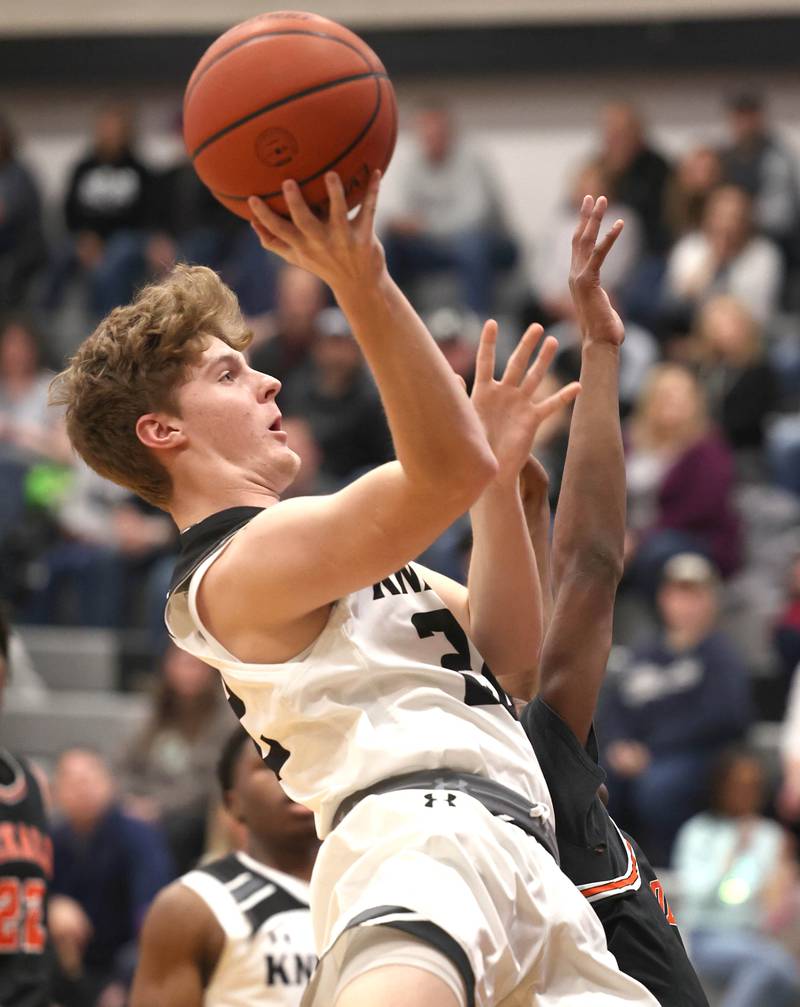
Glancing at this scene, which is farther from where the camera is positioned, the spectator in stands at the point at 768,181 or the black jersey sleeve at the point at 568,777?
the spectator in stands at the point at 768,181

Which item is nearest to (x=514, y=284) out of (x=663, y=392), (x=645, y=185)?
(x=645, y=185)

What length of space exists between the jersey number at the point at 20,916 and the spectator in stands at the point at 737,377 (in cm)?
595

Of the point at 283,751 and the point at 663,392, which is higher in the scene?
the point at 283,751

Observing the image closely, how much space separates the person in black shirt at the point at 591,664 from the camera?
328cm

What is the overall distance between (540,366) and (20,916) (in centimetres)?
222

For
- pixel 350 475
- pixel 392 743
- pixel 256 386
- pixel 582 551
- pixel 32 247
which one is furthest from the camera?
pixel 32 247

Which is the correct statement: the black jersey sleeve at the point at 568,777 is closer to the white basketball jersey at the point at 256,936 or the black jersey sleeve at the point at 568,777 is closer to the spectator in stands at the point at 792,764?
the white basketball jersey at the point at 256,936

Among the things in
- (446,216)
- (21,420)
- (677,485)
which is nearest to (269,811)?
(677,485)

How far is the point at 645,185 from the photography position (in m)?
11.1

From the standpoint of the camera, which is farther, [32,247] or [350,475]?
[32,247]

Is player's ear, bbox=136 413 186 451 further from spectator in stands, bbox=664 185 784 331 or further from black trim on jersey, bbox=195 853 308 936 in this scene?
spectator in stands, bbox=664 185 784 331

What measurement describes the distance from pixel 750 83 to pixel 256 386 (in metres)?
10.2

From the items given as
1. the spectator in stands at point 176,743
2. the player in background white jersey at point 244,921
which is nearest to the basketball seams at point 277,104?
the player in background white jersey at point 244,921

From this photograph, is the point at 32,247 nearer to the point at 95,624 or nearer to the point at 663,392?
the point at 95,624
